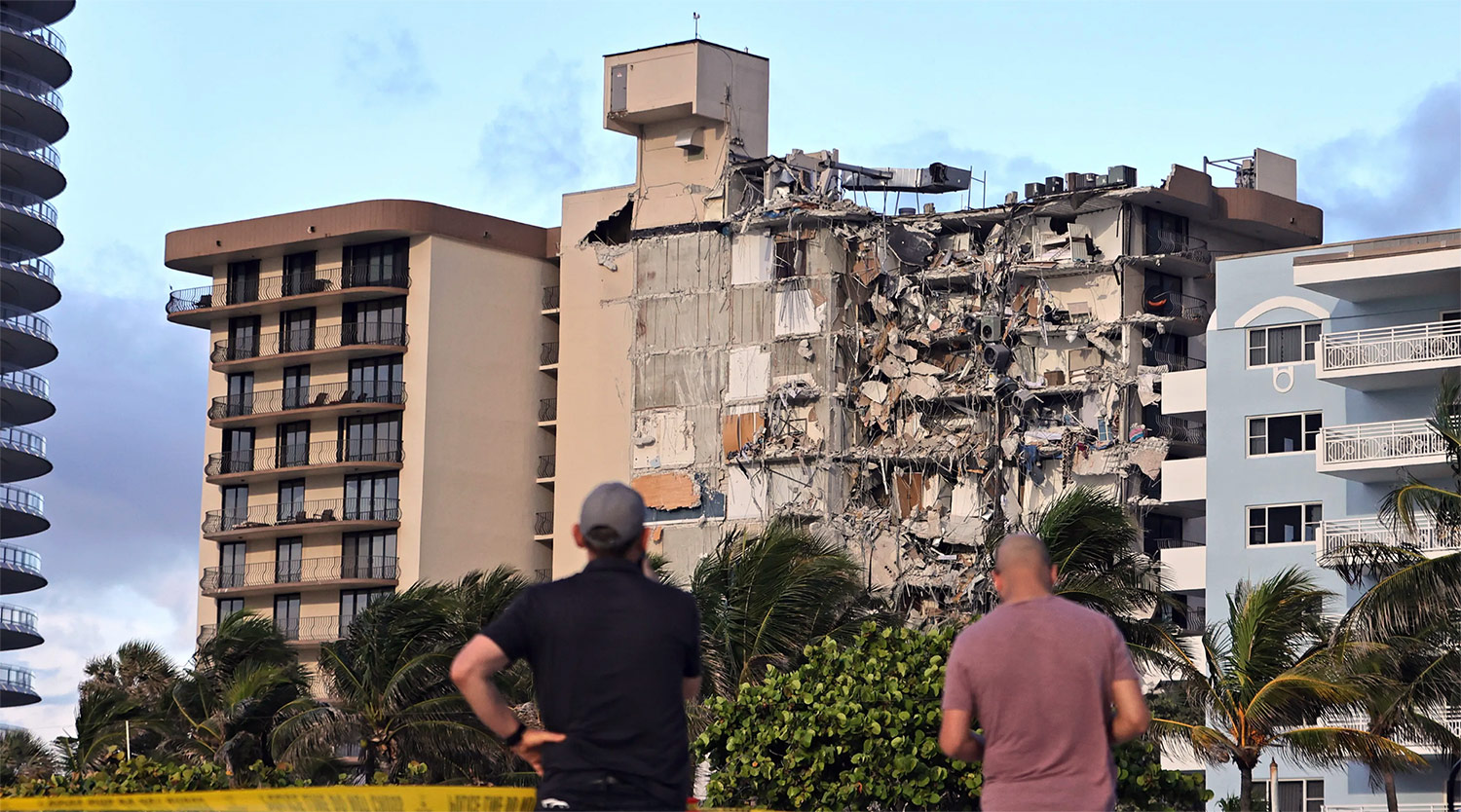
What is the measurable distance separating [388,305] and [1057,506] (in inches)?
1888

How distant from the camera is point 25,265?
89.2 metres

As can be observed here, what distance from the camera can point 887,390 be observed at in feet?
271

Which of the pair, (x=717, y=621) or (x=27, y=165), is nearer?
(x=717, y=621)

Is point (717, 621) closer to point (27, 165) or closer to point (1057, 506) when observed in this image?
point (1057, 506)

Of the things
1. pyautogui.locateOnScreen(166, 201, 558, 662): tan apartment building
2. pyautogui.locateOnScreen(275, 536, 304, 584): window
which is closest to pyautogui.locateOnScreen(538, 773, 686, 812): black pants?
pyautogui.locateOnScreen(166, 201, 558, 662): tan apartment building

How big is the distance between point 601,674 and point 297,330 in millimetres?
86360

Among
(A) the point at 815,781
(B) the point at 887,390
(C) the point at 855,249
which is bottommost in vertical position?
(A) the point at 815,781

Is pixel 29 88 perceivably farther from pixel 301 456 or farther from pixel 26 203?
pixel 301 456

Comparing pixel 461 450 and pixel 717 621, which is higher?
pixel 461 450

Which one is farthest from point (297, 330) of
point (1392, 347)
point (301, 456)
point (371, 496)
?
point (1392, 347)

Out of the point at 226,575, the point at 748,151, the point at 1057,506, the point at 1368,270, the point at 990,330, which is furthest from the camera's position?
the point at 226,575

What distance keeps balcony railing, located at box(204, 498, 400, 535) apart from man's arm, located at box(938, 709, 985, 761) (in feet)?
264

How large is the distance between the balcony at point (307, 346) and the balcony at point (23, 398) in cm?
772

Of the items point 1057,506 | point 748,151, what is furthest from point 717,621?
point 748,151
